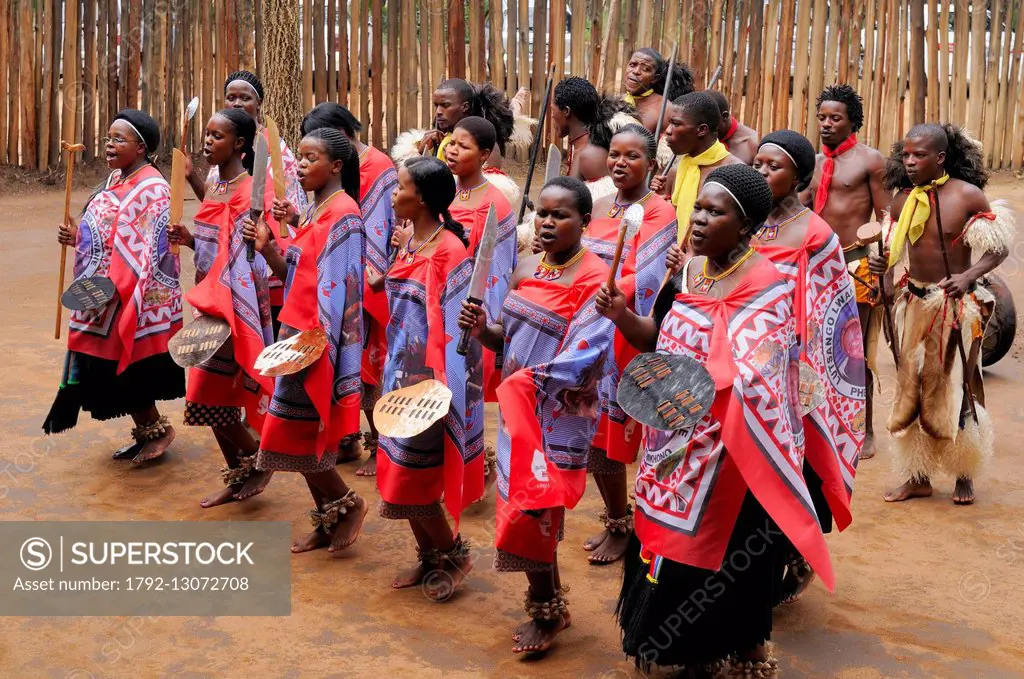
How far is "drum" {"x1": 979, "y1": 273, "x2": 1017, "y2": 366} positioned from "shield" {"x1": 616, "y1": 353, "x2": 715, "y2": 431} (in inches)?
199

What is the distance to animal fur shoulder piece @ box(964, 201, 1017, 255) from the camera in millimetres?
5762

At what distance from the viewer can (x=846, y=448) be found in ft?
15.0

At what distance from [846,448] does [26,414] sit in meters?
4.84

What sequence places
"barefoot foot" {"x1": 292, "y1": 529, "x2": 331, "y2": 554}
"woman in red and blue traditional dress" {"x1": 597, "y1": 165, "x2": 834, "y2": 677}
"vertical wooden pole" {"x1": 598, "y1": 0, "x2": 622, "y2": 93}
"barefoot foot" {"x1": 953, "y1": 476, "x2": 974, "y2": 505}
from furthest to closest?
"vertical wooden pole" {"x1": 598, "y1": 0, "x2": 622, "y2": 93}, "barefoot foot" {"x1": 953, "y1": 476, "x2": 974, "y2": 505}, "barefoot foot" {"x1": 292, "y1": 529, "x2": 331, "y2": 554}, "woman in red and blue traditional dress" {"x1": 597, "y1": 165, "x2": 834, "y2": 677}

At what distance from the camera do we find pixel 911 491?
19.9ft

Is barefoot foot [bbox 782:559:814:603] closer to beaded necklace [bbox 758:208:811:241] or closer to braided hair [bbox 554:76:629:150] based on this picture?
beaded necklace [bbox 758:208:811:241]

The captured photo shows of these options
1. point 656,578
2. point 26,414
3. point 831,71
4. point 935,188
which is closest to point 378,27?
point 831,71

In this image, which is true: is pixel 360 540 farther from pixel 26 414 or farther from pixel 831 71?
pixel 831 71

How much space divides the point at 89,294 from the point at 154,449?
96cm

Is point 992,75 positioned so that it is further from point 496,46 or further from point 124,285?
point 124,285

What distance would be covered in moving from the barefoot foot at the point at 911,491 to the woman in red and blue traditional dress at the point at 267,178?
327 centimetres

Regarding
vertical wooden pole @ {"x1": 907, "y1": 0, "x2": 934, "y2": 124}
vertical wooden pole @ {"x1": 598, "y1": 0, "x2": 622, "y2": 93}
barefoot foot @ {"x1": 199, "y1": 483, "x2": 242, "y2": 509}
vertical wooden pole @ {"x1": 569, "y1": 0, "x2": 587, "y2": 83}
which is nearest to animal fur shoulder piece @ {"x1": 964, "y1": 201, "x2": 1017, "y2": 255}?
barefoot foot @ {"x1": 199, "y1": 483, "x2": 242, "y2": 509}

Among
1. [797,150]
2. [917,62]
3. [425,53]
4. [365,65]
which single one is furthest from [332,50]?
[797,150]

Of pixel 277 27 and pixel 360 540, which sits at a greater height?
pixel 277 27
